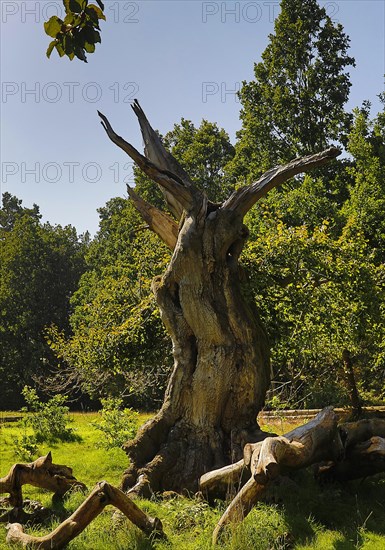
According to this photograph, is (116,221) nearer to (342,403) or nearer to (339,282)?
(342,403)

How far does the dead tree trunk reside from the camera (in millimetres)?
8906

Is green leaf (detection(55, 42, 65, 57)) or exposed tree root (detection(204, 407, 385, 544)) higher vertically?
green leaf (detection(55, 42, 65, 57))

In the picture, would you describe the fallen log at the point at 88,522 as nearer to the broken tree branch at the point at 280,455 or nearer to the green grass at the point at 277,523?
the green grass at the point at 277,523

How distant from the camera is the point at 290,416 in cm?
1784

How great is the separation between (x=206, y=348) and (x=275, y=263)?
9.94 feet

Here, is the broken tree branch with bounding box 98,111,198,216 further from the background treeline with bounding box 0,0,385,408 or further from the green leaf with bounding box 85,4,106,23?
the green leaf with bounding box 85,4,106,23

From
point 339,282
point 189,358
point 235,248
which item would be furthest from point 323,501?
point 339,282

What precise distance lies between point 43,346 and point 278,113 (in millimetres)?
22850

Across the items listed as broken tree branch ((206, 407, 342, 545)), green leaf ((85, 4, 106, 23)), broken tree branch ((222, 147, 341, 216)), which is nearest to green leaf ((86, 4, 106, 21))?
green leaf ((85, 4, 106, 23))

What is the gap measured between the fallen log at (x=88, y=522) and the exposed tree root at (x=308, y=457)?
0.85 meters

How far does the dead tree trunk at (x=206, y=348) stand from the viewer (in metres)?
8.91

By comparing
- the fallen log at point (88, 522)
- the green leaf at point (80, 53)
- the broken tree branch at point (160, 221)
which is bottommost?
the fallen log at point (88, 522)

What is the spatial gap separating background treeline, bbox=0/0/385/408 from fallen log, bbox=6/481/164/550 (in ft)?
16.1

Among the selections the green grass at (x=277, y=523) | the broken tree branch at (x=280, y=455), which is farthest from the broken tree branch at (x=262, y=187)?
the green grass at (x=277, y=523)
